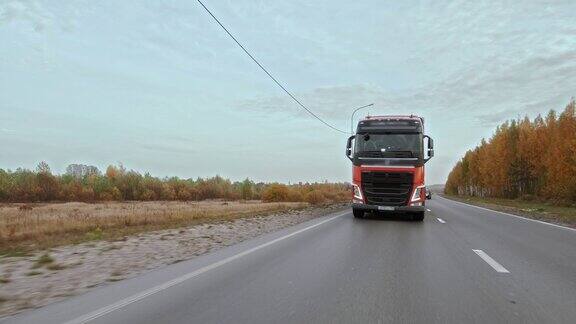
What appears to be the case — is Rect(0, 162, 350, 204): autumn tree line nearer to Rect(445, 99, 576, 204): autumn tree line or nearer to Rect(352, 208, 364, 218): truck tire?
Rect(445, 99, 576, 204): autumn tree line

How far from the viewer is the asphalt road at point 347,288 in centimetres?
493

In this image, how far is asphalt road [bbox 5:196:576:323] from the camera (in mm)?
4926

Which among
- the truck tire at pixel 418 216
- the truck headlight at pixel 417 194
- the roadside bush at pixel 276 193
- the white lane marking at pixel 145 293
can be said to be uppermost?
the roadside bush at pixel 276 193

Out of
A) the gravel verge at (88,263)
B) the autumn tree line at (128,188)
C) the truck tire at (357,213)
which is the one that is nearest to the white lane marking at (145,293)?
the gravel verge at (88,263)

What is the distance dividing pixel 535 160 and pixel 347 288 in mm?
66110

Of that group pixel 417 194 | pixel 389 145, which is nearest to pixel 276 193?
pixel 389 145

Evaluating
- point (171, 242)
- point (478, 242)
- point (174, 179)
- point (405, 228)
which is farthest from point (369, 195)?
point (174, 179)

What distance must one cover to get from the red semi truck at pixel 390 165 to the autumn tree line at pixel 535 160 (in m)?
34.7

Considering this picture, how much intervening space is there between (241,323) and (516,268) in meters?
5.36

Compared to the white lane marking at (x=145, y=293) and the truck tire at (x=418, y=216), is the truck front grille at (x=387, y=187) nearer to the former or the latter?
the truck tire at (x=418, y=216)

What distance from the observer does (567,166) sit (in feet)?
158

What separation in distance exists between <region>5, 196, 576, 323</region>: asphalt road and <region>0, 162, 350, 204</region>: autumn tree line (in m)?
58.1

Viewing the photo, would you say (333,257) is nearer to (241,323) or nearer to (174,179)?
(241,323)

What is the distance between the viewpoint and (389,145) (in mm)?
17375
